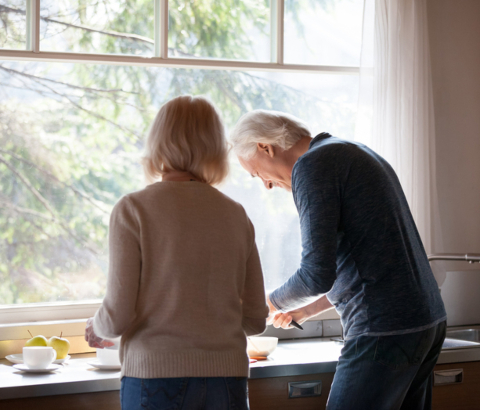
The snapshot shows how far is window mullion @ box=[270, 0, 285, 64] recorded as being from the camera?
95.9 inches

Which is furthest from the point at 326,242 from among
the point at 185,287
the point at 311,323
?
the point at 311,323

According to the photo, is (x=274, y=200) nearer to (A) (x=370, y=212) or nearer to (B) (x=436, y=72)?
(B) (x=436, y=72)

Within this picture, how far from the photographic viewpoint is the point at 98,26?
224 centimetres

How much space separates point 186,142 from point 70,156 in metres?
1.16

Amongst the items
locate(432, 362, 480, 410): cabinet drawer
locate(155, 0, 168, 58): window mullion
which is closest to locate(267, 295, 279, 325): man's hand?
locate(432, 362, 480, 410): cabinet drawer

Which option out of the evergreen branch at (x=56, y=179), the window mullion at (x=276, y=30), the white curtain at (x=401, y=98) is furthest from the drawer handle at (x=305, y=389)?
the window mullion at (x=276, y=30)

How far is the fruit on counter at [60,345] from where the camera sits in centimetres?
193

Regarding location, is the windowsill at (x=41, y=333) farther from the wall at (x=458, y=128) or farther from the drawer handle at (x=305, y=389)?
the wall at (x=458, y=128)

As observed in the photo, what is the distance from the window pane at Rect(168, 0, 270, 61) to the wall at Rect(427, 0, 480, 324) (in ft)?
2.52

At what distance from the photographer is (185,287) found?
1.13 meters

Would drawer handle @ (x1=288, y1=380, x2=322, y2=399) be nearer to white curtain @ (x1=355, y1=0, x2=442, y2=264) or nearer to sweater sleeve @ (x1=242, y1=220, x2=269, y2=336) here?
sweater sleeve @ (x1=242, y1=220, x2=269, y2=336)

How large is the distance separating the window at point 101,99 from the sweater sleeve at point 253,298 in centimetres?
94

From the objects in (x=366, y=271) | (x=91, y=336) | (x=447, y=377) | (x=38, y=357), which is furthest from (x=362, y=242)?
(x=38, y=357)

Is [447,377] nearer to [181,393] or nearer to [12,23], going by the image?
[181,393]
